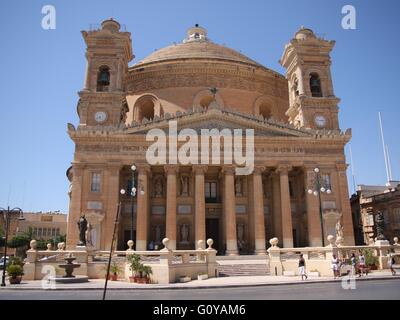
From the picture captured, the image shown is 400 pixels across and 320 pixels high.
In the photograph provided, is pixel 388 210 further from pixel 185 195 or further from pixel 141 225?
pixel 141 225

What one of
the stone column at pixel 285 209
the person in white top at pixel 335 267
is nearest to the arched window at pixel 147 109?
the stone column at pixel 285 209

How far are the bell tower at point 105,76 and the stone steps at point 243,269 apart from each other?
57.1ft

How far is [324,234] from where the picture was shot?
33.1 m

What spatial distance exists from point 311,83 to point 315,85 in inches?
18.5

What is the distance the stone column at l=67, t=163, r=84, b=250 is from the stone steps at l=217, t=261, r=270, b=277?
1288cm

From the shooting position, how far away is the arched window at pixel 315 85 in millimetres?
39500

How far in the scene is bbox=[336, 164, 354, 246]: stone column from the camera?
3333 centimetres

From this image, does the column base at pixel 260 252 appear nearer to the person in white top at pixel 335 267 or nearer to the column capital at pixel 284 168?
the column capital at pixel 284 168

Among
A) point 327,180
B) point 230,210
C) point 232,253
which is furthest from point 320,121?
point 232,253

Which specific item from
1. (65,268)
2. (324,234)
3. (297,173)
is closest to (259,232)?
(324,234)

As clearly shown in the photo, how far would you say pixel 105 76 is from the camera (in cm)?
3838

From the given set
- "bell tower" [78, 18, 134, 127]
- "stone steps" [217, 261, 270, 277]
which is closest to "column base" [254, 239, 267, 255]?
"stone steps" [217, 261, 270, 277]

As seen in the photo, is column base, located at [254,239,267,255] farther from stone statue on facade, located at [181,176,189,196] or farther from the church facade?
stone statue on facade, located at [181,176,189,196]
